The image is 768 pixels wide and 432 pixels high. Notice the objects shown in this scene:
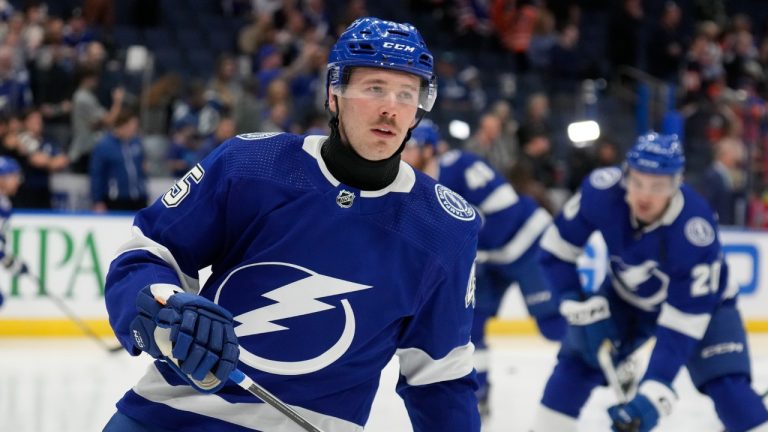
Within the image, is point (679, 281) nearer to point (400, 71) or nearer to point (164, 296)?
point (400, 71)

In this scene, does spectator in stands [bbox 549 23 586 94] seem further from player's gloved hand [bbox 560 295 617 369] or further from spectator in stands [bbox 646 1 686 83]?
player's gloved hand [bbox 560 295 617 369]

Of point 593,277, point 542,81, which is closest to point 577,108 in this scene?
point 542,81

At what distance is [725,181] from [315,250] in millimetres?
6890

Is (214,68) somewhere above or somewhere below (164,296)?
below

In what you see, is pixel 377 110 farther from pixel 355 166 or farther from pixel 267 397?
pixel 267 397

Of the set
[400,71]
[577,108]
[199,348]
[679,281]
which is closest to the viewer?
[199,348]

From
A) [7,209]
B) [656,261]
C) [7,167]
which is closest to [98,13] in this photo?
[7,167]

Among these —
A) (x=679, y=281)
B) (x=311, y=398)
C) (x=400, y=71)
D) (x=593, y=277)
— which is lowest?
(x=593, y=277)

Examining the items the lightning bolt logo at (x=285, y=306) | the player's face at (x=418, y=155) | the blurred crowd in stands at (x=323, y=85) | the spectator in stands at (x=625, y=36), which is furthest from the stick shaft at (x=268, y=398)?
the spectator in stands at (x=625, y=36)

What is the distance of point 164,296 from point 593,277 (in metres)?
6.24

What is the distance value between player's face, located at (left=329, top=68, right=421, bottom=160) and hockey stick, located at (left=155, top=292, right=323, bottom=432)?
1.41 ft

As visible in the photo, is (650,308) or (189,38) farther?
(189,38)

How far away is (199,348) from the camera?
1655mm

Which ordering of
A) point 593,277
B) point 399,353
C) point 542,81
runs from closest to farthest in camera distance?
point 399,353
point 593,277
point 542,81
